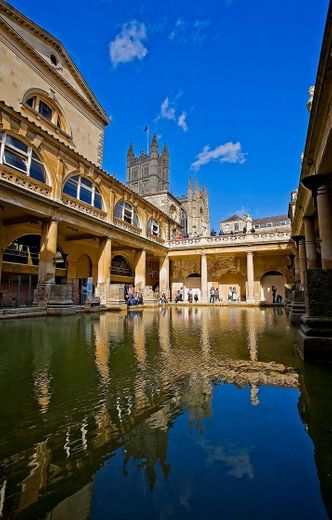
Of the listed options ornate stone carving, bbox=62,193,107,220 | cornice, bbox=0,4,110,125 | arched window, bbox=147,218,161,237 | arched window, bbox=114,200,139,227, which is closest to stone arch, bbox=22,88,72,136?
cornice, bbox=0,4,110,125

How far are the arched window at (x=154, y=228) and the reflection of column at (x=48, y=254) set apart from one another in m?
11.4

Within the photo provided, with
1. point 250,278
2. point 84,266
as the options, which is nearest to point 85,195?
point 84,266

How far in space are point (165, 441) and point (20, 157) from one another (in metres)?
14.4

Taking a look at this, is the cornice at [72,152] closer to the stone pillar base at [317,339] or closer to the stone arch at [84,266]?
the stone arch at [84,266]

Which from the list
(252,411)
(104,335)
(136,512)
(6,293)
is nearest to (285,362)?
(252,411)

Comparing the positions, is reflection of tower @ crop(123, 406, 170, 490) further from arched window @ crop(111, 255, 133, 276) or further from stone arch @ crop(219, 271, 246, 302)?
stone arch @ crop(219, 271, 246, 302)

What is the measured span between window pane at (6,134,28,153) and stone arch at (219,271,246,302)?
21099mm

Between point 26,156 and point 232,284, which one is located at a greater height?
point 26,156

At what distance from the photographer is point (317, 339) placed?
3881 millimetres

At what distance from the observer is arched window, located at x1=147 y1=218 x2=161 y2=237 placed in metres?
24.5

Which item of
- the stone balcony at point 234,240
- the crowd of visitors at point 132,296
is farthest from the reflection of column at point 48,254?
the stone balcony at point 234,240

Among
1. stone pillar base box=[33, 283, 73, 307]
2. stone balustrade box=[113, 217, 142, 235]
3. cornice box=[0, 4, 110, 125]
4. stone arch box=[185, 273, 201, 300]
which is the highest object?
cornice box=[0, 4, 110, 125]

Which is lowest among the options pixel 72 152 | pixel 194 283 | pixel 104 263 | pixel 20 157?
pixel 194 283

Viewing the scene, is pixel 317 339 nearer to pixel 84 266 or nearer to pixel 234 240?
pixel 84 266
